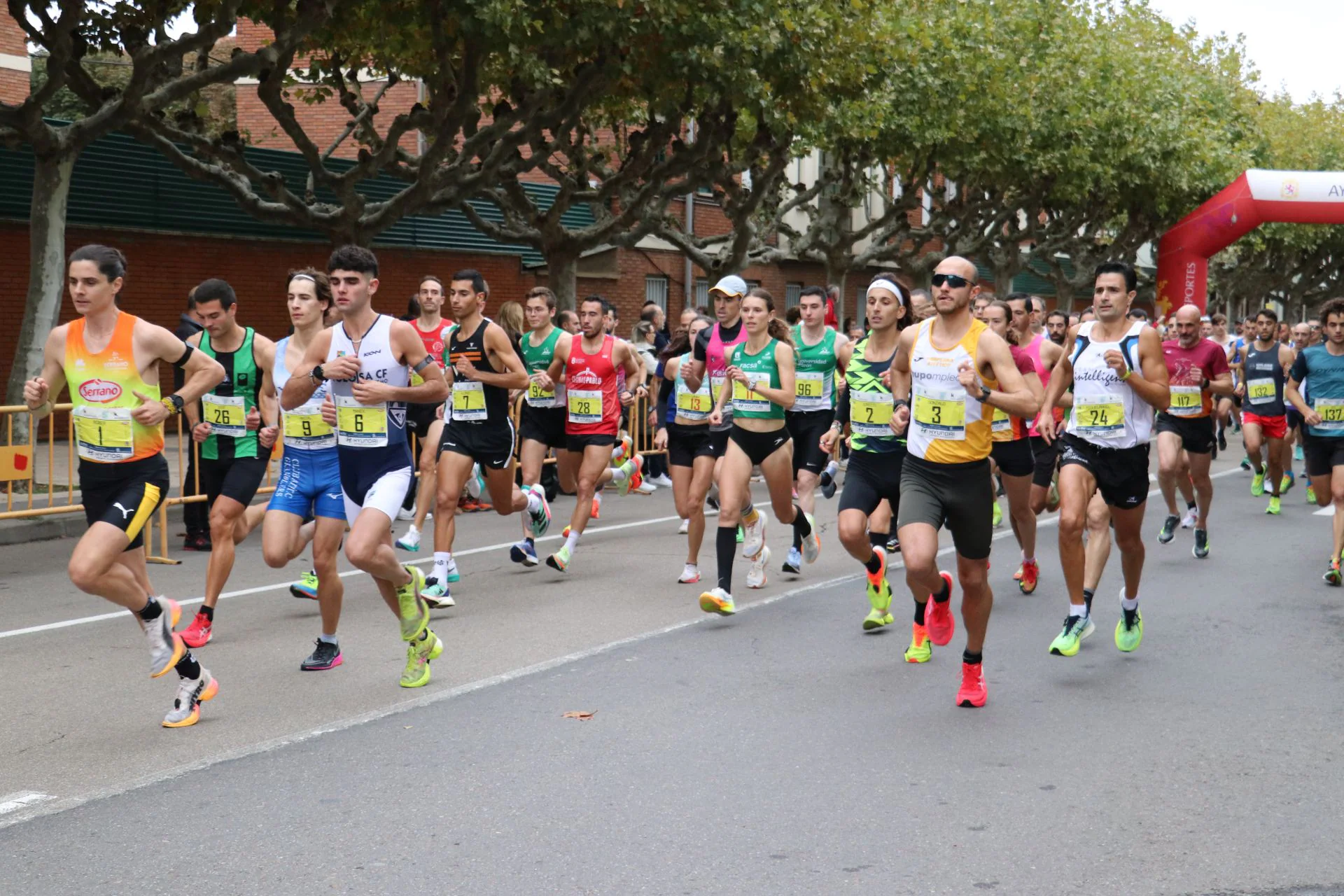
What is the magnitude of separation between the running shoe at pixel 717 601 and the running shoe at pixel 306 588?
244cm

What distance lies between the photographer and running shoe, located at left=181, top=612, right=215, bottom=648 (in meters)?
7.79

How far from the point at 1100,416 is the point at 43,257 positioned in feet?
36.0

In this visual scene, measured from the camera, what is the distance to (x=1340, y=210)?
29.5 meters

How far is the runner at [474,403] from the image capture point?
9617 millimetres

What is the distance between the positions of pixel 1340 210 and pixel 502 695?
27010mm

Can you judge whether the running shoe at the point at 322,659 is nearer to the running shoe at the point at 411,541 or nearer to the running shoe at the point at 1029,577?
the running shoe at the point at 411,541

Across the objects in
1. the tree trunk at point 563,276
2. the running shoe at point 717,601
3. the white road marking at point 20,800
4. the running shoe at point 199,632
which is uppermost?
the tree trunk at point 563,276

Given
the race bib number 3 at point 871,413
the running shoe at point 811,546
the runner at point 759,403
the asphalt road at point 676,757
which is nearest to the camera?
the asphalt road at point 676,757

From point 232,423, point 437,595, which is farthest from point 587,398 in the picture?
point 232,423

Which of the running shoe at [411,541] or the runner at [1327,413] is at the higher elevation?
the runner at [1327,413]

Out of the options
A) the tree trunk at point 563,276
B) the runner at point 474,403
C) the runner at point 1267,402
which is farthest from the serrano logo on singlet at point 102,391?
the tree trunk at point 563,276

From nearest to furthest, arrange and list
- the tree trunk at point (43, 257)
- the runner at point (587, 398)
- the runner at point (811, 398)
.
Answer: the runner at point (811, 398)
the runner at point (587, 398)
the tree trunk at point (43, 257)

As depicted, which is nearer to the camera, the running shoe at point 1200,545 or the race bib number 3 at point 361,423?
the race bib number 3 at point 361,423

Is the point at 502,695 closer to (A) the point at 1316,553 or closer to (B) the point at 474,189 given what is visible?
(A) the point at 1316,553
